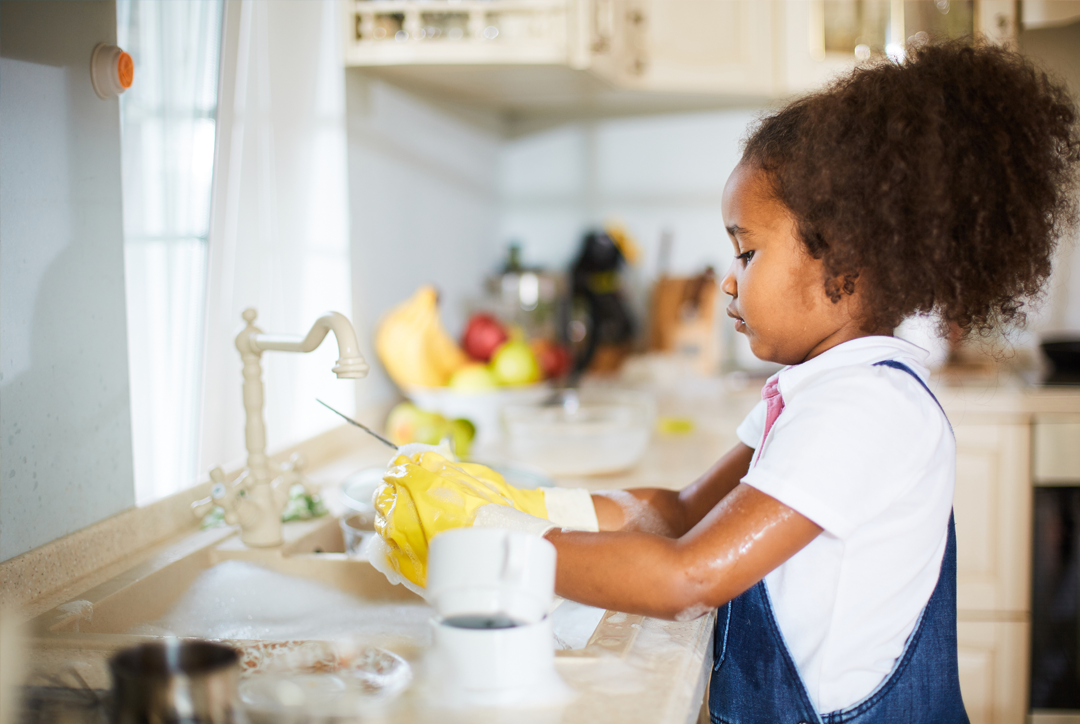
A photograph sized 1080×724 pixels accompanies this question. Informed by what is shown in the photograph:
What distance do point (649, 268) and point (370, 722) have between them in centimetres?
208

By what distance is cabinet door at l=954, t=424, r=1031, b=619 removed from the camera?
1875 millimetres

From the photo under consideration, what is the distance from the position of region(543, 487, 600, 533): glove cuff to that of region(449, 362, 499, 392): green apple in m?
0.78

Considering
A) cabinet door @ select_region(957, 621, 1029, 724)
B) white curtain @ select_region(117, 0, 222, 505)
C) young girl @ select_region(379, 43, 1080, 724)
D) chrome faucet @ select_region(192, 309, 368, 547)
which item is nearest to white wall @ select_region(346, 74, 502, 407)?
white curtain @ select_region(117, 0, 222, 505)

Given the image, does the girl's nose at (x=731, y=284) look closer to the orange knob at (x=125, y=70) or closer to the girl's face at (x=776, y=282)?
the girl's face at (x=776, y=282)

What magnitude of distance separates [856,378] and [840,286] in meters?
0.09

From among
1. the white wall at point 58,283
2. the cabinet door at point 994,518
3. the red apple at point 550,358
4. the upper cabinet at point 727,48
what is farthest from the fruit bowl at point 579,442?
the cabinet door at point 994,518

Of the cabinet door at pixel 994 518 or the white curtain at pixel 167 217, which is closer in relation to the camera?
the white curtain at pixel 167 217

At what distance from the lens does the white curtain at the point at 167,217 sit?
1.08 metres

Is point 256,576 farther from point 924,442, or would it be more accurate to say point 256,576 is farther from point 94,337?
point 924,442

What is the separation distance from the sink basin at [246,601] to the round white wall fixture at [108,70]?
0.49m

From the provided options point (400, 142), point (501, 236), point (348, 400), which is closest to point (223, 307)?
point (348, 400)

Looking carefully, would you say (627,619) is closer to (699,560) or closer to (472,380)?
(699,560)

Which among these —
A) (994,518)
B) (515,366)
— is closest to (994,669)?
(994,518)

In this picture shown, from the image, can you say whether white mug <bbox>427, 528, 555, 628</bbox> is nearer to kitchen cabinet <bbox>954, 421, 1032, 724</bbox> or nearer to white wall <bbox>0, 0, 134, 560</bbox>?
white wall <bbox>0, 0, 134, 560</bbox>
